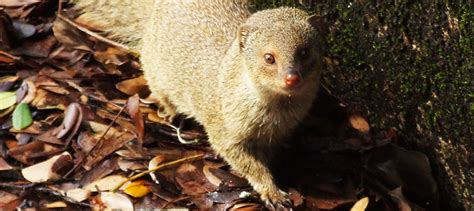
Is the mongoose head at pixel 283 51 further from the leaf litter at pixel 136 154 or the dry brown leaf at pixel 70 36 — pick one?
the dry brown leaf at pixel 70 36

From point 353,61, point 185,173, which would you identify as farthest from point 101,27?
point 353,61

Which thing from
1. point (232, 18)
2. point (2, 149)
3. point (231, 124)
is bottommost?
point (2, 149)

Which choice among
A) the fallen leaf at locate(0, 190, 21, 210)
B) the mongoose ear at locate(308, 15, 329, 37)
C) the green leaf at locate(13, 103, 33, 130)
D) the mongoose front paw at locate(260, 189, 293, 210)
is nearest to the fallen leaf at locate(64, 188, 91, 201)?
the fallen leaf at locate(0, 190, 21, 210)

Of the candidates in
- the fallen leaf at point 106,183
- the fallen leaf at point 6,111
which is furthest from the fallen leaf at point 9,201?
the fallen leaf at point 6,111

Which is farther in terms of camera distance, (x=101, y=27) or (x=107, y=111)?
(x=101, y=27)

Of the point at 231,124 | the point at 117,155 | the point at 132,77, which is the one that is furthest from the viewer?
the point at 132,77

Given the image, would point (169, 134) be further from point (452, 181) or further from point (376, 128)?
point (452, 181)
